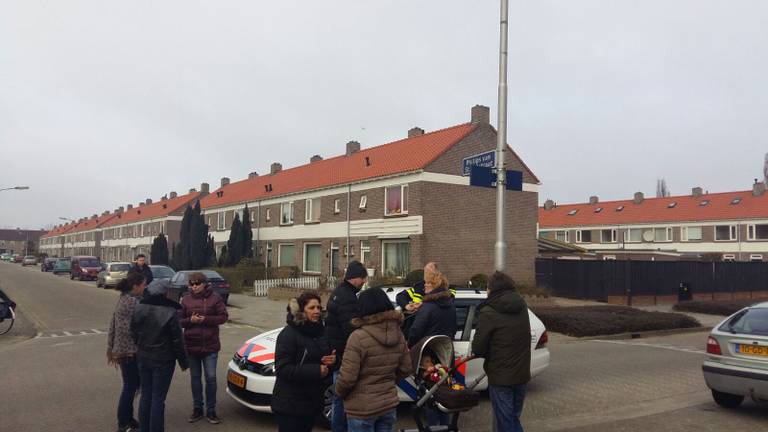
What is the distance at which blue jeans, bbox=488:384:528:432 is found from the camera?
16.6 feet

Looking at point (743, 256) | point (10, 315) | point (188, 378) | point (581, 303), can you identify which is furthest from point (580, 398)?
point (743, 256)

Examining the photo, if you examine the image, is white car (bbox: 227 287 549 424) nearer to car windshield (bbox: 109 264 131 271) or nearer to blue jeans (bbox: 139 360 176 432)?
blue jeans (bbox: 139 360 176 432)

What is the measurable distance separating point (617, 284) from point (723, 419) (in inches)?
712

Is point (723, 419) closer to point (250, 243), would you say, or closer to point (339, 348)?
point (339, 348)

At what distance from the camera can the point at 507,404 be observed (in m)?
5.07

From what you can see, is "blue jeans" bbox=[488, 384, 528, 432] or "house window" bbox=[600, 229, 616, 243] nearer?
"blue jeans" bbox=[488, 384, 528, 432]

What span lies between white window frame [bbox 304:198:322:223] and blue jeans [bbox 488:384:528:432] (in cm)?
2755

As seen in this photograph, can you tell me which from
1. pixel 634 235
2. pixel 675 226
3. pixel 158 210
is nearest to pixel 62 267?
pixel 158 210

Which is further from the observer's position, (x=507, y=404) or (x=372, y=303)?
(x=507, y=404)

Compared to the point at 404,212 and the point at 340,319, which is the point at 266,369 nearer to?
the point at 340,319

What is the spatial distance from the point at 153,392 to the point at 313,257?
27237 millimetres

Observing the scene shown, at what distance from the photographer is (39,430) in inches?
238

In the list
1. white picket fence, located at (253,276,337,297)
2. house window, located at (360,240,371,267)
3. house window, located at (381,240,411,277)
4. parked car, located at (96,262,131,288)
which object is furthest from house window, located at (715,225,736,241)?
parked car, located at (96,262,131,288)

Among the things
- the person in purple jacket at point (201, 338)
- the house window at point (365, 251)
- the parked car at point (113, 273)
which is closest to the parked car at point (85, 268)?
the parked car at point (113, 273)
